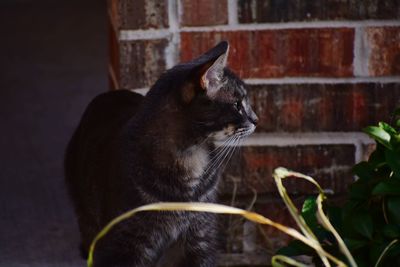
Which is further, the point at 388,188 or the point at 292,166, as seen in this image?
the point at 292,166

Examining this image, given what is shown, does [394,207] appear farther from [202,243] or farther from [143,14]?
[143,14]

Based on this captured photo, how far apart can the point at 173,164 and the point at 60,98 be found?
180 cm

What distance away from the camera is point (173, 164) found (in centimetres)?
203

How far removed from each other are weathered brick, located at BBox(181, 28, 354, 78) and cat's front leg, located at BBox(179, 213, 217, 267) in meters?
0.36

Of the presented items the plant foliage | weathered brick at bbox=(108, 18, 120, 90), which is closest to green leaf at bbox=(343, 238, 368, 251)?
the plant foliage

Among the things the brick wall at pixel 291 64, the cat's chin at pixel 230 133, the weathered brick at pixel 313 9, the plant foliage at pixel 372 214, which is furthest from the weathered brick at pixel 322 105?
the plant foliage at pixel 372 214

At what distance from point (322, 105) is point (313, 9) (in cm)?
→ 23

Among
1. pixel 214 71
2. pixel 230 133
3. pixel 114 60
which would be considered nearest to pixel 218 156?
pixel 230 133

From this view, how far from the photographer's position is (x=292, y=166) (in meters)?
2.34

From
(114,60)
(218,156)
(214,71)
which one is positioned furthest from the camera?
(114,60)

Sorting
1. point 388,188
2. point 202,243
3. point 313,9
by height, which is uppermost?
point 313,9

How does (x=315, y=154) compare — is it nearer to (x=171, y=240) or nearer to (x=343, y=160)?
(x=343, y=160)

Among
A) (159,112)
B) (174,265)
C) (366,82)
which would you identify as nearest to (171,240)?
(174,265)

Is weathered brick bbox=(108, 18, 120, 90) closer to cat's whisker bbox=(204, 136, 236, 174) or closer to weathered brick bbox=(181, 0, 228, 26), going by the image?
weathered brick bbox=(181, 0, 228, 26)
